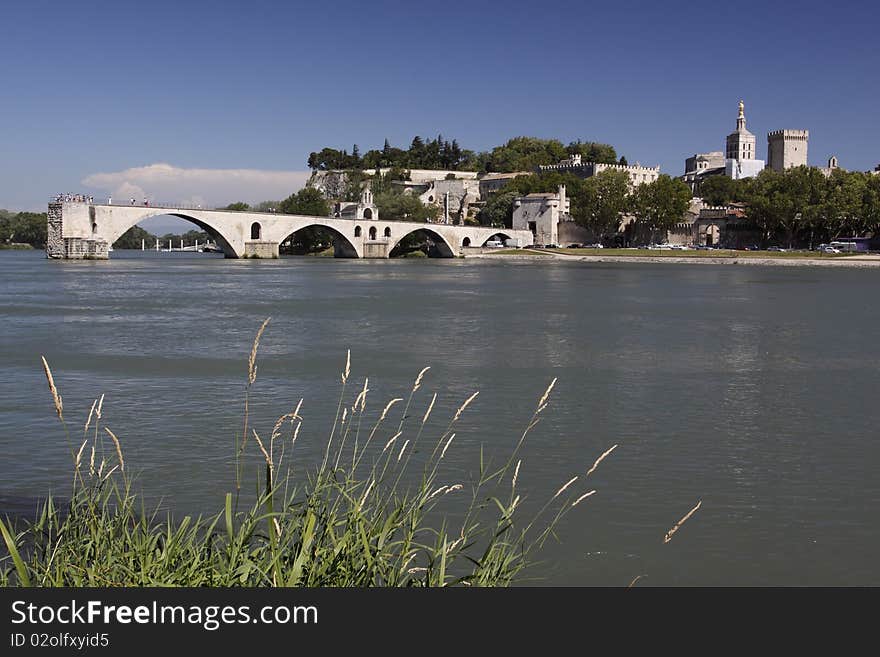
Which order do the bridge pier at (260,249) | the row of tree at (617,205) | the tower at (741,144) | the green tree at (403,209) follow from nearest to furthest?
1. the bridge pier at (260,249)
2. the row of tree at (617,205)
3. the green tree at (403,209)
4. the tower at (741,144)

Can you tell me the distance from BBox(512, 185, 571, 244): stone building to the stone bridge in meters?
1.53

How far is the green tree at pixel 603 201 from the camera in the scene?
86375mm

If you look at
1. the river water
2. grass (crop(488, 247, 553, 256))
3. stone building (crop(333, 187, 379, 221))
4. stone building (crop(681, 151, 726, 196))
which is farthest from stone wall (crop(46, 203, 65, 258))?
stone building (crop(681, 151, 726, 196))

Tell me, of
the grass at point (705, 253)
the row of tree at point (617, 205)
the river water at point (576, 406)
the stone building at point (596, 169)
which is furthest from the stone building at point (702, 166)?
the river water at point (576, 406)

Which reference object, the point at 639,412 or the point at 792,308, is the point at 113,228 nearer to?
the point at 792,308

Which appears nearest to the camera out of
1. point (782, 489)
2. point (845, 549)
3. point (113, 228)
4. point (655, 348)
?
point (845, 549)

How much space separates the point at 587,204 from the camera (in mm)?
88875

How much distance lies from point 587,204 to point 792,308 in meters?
62.1

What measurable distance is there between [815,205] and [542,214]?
2821 centimetres

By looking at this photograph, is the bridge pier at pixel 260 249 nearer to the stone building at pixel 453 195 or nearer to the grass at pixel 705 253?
the grass at pixel 705 253

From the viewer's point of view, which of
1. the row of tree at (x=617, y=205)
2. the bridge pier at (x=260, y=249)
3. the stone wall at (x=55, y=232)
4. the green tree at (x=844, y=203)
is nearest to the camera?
the stone wall at (x=55, y=232)

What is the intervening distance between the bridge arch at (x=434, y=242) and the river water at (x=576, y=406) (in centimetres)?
6137

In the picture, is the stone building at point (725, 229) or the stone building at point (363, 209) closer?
the stone building at point (725, 229)
